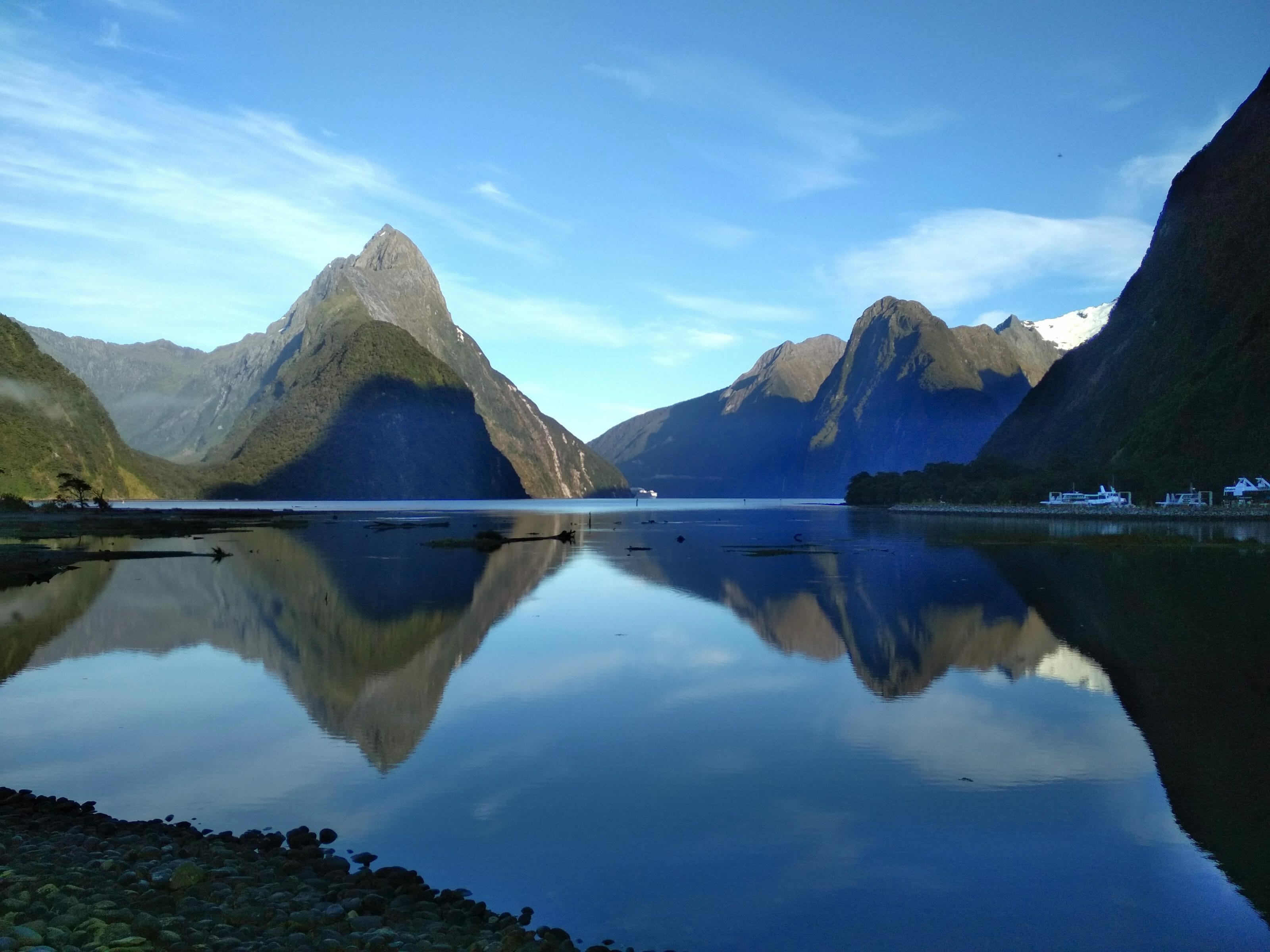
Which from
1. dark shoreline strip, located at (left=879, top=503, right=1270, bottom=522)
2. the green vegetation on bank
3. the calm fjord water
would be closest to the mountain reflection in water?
the calm fjord water

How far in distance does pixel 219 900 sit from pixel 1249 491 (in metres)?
140

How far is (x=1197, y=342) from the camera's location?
14950 centimetres

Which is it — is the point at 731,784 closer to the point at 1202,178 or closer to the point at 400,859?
the point at 400,859

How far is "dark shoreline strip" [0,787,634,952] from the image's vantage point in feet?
29.1

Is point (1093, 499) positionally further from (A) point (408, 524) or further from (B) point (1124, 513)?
(A) point (408, 524)

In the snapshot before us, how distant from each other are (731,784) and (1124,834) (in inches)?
232

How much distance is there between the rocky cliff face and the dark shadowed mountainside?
528ft

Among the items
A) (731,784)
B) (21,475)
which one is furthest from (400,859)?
(21,475)

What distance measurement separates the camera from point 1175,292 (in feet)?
530

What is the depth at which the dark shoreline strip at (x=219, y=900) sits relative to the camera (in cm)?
886

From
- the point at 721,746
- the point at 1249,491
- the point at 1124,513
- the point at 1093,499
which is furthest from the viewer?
the point at 1093,499

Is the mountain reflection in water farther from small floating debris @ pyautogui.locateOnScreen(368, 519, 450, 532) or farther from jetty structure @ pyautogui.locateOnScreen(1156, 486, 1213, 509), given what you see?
jetty structure @ pyautogui.locateOnScreen(1156, 486, 1213, 509)

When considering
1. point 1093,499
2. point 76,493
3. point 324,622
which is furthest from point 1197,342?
point 76,493

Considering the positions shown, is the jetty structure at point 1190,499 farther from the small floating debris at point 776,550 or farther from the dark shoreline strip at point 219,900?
the dark shoreline strip at point 219,900
